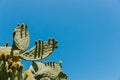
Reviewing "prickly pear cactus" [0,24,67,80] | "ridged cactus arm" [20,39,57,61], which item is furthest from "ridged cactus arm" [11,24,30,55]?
"ridged cactus arm" [20,39,57,61]

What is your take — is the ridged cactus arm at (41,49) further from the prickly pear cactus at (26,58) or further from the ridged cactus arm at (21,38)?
the ridged cactus arm at (21,38)

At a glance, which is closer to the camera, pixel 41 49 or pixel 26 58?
pixel 26 58

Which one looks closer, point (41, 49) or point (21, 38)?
point (21, 38)

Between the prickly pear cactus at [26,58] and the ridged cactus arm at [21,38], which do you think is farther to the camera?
the ridged cactus arm at [21,38]

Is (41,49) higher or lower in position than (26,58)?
higher

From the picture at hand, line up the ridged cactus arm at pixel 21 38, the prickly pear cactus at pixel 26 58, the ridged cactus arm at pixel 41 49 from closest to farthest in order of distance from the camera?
1. the prickly pear cactus at pixel 26 58
2. the ridged cactus arm at pixel 21 38
3. the ridged cactus arm at pixel 41 49

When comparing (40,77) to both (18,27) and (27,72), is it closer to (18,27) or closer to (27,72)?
(27,72)

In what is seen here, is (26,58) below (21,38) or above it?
below

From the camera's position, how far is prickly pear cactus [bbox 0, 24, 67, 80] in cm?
720

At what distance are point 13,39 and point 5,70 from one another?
670 mm

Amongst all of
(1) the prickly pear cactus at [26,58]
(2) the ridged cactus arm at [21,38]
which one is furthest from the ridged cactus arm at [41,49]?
(2) the ridged cactus arm at [21,38]

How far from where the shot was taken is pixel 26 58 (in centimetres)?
788

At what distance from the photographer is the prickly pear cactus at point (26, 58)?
7.20 m

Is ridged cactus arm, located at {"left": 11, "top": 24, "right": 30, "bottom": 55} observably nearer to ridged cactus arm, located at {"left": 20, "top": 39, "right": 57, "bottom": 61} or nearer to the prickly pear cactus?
the prickly pear cactus
